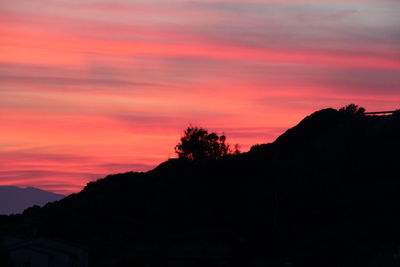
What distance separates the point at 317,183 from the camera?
384 feet

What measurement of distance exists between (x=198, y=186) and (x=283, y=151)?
15.0m

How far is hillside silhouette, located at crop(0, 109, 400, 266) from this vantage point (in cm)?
8606

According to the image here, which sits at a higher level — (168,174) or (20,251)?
(168,174)

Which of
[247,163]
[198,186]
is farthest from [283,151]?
[198,186]

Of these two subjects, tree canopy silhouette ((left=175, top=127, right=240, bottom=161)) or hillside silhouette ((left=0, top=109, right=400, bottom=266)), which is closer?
hillside silhouette ((left=0, top=109, right=400, bottom=266))

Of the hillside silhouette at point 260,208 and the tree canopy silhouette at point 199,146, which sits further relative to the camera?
the tree canopy silhouette at point 199,146

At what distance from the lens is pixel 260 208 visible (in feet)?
375

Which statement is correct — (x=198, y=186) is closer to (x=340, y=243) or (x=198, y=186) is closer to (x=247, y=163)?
(x=247, y=163)

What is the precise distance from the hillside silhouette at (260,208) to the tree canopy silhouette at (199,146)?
18.1 ft

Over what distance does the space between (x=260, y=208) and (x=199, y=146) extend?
40.5 metres

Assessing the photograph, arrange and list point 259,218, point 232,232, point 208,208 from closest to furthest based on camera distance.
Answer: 1. point 232,232
2. point 259,218
3. point 208,208

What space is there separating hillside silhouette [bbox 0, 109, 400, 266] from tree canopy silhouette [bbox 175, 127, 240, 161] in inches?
218

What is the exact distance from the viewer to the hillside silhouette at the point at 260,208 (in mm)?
86062

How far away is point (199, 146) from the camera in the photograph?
153000 millimetres
